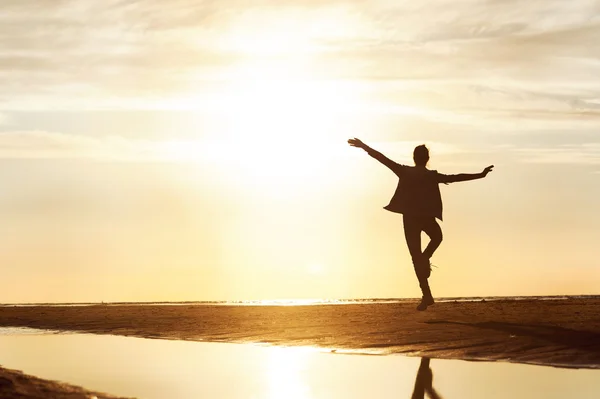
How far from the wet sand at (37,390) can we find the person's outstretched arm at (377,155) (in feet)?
35.7

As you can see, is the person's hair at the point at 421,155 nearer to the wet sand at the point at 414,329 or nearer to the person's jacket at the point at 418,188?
the person's jacket at the point at 418,188

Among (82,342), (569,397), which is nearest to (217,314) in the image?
(82,342)

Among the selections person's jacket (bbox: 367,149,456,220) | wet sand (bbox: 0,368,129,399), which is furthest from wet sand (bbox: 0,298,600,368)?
wet sand (bbox: 0,368,129,399)

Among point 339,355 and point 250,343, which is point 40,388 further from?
point 250,343

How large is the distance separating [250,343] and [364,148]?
5712 mm

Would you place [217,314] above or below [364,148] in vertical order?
below

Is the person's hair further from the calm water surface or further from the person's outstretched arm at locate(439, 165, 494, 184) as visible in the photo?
the calm water surface

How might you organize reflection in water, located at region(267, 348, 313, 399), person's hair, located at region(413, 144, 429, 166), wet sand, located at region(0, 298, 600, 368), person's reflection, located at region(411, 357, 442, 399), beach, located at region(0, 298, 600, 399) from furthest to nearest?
person's hair, located at region(413, 144, 429, 166), wet sand, located at region(0, 298, 600, 368), beach, located at region(0, 298, 600, 399), reflection in water, located at region(267, 348, 313, 399), person's reflection, located at region(411, 357, 442, 399)

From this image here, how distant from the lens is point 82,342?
25750 mm

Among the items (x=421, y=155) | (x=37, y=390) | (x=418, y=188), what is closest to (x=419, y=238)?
(x=418, y=188)

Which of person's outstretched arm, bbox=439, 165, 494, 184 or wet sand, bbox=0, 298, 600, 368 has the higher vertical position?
person's outstretched arm, bbox=439, 165, 494, 184

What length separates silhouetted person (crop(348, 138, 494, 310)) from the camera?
2403 centimetres

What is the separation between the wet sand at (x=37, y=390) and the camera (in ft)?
44.3

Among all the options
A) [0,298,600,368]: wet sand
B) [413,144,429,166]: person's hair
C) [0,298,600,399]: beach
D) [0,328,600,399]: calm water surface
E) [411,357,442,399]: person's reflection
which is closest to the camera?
[411,357,442,399]: person's reflection
